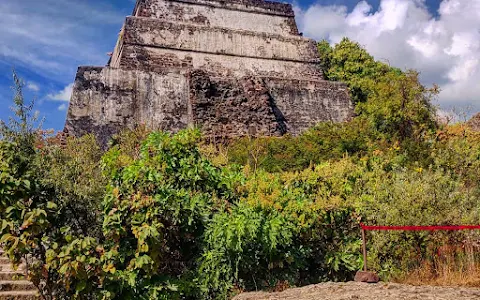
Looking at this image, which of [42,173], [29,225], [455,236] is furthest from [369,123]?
[29,225]

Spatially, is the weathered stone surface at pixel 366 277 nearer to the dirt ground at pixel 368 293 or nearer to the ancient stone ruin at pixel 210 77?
the dirt ground at pixel 368 293

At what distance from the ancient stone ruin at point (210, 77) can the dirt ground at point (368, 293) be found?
760 centimetres

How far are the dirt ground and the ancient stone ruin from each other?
299 inches

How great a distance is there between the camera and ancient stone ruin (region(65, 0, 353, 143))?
12.5m

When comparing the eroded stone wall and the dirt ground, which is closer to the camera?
the dirt ground

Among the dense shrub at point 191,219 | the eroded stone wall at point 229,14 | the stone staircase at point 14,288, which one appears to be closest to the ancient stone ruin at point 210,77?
the eroded stone wall at point 229,14

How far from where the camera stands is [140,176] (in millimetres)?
5391

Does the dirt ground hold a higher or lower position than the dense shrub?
lower

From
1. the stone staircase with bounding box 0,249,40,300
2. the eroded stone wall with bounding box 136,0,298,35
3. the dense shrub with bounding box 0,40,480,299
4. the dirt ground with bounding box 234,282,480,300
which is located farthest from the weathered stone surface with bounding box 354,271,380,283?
the eroded stone wall with bounding box 136,0,298,35

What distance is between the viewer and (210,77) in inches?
542

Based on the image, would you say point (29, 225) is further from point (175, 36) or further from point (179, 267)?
point (175, 36)

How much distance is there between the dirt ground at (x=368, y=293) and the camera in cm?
414

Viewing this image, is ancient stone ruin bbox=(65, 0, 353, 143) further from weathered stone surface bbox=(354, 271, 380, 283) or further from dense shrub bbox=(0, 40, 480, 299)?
weathered stone surface bbox=(354, 271, 380, 283)

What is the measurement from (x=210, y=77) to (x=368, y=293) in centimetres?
1021
